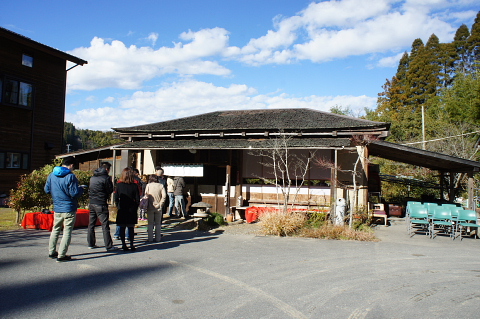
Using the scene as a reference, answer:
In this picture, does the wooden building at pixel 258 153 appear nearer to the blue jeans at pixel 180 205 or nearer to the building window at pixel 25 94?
the blue jeans at pixel 180 205

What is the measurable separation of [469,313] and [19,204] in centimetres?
1053

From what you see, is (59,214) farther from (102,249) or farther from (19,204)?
(19,204)

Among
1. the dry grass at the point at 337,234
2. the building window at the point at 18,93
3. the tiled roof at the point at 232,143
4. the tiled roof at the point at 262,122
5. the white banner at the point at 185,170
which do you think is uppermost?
the building window at the point at 18,93

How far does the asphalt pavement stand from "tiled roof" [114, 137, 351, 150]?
3868 mm

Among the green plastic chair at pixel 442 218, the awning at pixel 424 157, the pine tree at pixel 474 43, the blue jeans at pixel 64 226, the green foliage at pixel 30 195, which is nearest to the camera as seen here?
the blue jeans at pixel 64 226

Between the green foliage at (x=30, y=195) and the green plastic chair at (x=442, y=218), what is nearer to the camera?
the green foliage at (x=30, y=195)

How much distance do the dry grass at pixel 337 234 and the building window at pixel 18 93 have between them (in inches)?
604

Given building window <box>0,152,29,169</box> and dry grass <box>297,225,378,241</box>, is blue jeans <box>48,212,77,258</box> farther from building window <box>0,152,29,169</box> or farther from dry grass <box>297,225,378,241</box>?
building window <box>0,152,29,169</box>

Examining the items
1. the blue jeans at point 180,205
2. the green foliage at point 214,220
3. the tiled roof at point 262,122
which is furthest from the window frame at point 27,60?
the green foliage at point 214,220

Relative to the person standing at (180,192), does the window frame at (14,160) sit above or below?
above

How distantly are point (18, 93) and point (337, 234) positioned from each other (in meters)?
16.4

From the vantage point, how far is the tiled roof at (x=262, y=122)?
41.3 feet

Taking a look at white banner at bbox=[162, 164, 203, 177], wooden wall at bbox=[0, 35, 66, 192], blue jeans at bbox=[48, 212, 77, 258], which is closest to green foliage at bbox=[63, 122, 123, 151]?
wooden wall at bbox=[0, 35, 66, 192]

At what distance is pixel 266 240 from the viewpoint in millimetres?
9047
